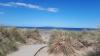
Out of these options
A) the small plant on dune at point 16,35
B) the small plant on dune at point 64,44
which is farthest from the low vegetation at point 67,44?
the small plant on dune at point 16,35

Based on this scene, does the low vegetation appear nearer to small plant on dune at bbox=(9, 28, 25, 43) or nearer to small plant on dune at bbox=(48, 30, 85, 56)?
small plant on dune at bbox=(48, 30, 85, 56)

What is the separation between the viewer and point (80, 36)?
15.6 meters

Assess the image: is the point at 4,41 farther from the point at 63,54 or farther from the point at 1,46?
the point at 63,54

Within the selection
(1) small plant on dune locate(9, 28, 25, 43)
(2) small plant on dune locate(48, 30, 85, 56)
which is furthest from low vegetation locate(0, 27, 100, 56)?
(1) small plant on dune locate(9, 28, 25, 43)

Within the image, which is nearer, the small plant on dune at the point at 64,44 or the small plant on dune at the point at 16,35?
the small plant on dune at the point at 64,44

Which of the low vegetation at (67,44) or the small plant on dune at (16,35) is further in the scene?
the small plant on dune at (16,35)

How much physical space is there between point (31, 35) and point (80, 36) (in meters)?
7.59

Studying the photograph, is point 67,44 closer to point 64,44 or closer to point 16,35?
point 64,44

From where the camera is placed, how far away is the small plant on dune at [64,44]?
13633 mm

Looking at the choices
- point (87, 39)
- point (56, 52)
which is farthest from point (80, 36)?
point (56, 52)

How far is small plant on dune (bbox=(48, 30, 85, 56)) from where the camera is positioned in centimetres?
1363

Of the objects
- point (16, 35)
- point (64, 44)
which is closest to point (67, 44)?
point (64, 44)

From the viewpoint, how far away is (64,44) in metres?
13.8

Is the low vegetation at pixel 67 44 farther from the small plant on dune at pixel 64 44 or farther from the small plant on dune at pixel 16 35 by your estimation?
the small plant on dune at pixel 16 35
